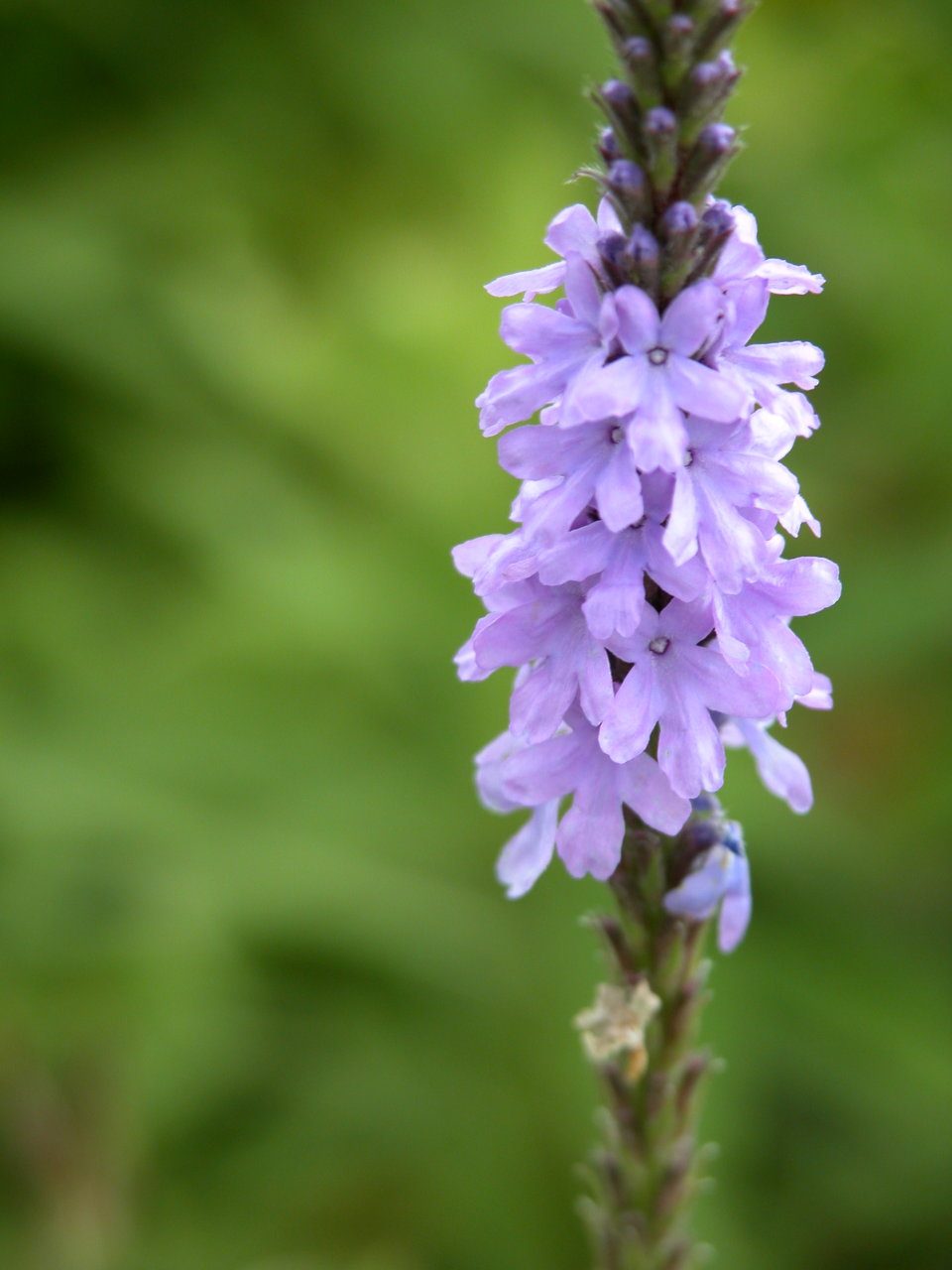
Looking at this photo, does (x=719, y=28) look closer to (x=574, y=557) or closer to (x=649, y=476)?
(x=649, y=476)

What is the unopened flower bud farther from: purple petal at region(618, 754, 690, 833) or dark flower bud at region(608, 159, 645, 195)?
purple petal at region(618, 754, 690, 833)

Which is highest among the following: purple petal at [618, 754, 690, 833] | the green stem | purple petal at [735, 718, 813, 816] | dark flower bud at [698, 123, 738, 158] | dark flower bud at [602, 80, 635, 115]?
dark flower bud at [602, 80, 635, 115]

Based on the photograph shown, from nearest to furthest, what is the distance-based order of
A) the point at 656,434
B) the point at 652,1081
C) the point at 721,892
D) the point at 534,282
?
the point at 656,434 < the point at 534,282 < the point at 721,892 < the point at 652,1081

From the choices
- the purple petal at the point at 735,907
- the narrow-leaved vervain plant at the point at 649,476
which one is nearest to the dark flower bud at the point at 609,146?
the narrow-leaved vervain plant at the point at 649,476

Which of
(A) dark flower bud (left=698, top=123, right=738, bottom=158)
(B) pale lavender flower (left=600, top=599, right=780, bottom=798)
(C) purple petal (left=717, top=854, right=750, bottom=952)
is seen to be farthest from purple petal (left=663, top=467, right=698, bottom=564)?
(C) purple petal (left=717, top=854, right=750, bottom=952)

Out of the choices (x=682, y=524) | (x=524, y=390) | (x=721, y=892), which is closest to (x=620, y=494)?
(x=682, y=524)

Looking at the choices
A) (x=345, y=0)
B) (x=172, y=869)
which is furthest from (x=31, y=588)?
(x=345, y=0)

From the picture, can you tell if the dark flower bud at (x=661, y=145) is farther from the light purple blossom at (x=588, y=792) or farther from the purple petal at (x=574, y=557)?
the light purple blossom at (x=588, y=792)
